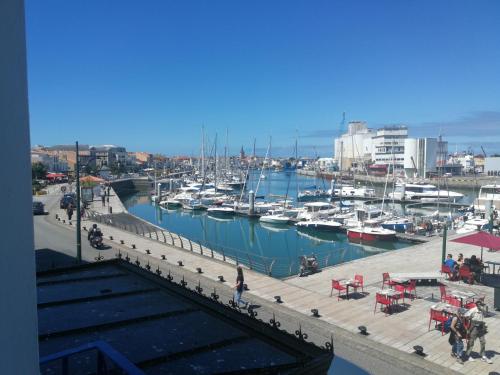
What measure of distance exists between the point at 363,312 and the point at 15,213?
13.8m

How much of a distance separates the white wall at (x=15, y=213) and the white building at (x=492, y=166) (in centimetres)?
14086

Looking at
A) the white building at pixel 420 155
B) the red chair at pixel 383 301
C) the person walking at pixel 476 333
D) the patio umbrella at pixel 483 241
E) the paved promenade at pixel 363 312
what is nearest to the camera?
the person walking at pixel 476 333

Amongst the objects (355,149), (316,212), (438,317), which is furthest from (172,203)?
(355,149)

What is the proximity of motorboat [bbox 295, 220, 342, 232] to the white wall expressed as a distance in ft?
140

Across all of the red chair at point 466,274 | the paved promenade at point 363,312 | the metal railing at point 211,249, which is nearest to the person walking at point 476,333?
the paved promenade at point 363,312

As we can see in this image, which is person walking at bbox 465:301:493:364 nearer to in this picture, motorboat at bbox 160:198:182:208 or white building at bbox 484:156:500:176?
motorboat at bbox 160:198:182:208

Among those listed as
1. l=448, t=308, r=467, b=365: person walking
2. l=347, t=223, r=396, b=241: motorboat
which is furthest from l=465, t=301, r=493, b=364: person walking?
l=347, t=223, r=396, b=241: motorboat

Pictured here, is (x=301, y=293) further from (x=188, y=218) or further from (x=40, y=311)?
(x=188, y=218)

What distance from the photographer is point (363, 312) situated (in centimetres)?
1402

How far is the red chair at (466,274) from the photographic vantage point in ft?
56.6

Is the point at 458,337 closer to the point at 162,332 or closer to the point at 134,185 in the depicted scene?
the point at 162,332

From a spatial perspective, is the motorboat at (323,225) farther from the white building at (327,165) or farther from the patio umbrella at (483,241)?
the white building at (327,165)

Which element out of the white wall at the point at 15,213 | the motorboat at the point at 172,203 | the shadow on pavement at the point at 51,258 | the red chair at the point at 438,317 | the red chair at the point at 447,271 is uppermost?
the white wall at the point at 15,213

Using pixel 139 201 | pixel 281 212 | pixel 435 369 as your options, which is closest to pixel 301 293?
pixel 435 369
